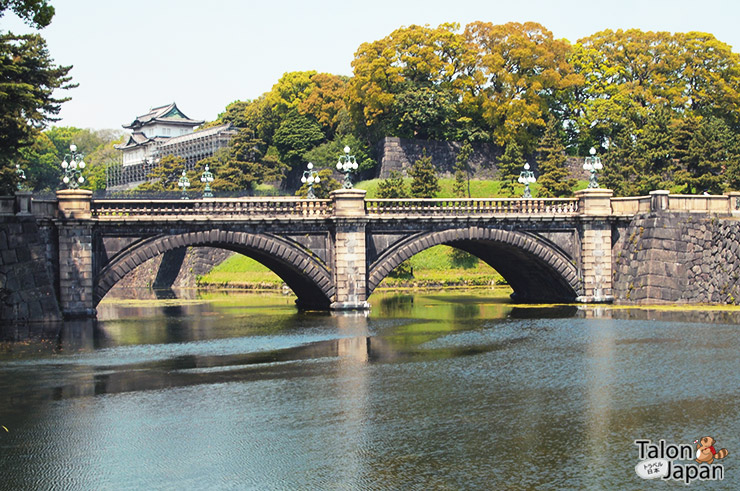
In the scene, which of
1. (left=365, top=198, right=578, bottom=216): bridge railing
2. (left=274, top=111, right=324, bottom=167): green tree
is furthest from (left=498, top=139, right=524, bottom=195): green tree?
(left=365, top=198, right=578, bottom=216): bridge railing

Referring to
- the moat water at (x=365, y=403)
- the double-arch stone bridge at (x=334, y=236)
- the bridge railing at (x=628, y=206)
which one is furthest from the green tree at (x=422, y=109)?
the moat water at (x=365, y=403)

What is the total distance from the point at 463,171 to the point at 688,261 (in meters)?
43.4

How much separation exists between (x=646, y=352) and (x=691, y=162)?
154 feet

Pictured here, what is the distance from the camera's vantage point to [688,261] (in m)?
49.3

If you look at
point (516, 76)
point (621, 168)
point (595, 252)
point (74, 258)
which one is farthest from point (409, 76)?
point (74, 258)

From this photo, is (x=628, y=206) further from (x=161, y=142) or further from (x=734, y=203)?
(x=161, y=142)

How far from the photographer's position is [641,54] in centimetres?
9244

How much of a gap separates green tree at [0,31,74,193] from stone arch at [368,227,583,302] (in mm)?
19693

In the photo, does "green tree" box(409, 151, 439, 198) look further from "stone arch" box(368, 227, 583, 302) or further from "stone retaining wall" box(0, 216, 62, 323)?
"stone retaining wall" box(0, 216, 62, 323)

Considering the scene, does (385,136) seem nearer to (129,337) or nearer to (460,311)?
(460,311)

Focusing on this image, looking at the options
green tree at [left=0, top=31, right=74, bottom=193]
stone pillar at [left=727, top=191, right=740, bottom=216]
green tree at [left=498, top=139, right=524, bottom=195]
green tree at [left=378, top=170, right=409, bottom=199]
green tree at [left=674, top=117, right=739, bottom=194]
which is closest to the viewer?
green tree at [left=0, top=31, right=74, bottom=193]

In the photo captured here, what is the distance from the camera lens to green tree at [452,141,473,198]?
84.5 metres

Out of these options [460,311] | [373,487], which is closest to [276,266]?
[460,311]

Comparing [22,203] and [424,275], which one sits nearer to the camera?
[22,203]
